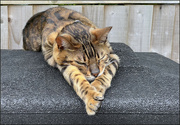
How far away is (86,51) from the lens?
1154 mm

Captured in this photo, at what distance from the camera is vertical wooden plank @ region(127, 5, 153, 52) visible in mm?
2010

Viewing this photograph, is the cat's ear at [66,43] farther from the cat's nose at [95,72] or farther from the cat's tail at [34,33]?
the cat's tail at [34,33]

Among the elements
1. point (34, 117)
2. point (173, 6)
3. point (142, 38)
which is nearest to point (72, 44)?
point (34, 117)

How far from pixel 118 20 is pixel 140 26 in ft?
0.59

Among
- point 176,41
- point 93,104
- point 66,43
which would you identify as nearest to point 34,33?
point 66,43

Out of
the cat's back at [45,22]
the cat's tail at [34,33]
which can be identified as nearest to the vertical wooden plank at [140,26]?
the cat's back at [45,22]

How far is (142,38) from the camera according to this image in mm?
2064

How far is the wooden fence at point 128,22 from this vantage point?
1991mm

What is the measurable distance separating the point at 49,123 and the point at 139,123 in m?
0.36

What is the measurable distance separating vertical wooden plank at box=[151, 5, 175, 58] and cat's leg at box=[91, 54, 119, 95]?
2.66 ft

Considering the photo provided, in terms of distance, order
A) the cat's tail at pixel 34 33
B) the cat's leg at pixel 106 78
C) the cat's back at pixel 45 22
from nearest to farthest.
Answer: the cat's leg at pixel 106 78
the cat's back at pixel 45 22
the cat's tail at pixel 34 33

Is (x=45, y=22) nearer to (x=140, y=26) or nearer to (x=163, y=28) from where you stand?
(x=140, y=26)

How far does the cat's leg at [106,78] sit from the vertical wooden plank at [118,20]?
0.72m

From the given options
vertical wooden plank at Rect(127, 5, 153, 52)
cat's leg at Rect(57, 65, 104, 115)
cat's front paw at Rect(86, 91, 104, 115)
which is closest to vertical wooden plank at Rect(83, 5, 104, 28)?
vertical wooden plank at Rect(127, 5, 153, 52)
